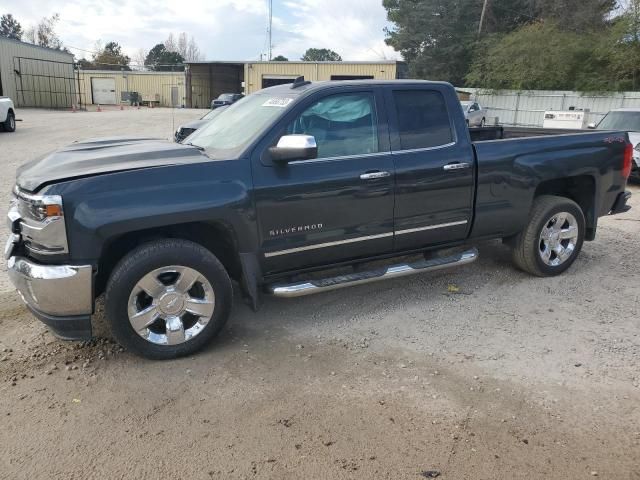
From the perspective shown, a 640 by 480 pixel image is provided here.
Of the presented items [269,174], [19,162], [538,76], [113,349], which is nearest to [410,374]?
[269,174]

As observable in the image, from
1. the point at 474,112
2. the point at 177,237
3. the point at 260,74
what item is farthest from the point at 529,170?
the point at 260,74

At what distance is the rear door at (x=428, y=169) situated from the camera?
14.7 ft

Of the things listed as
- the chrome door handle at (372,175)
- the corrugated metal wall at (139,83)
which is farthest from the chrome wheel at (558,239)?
the corrugated metal wall at (139,83)

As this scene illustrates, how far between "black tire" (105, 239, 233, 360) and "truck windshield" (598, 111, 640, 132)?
36.0ft

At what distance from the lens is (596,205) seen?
5648mm

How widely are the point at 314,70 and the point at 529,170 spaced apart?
40.7 meters

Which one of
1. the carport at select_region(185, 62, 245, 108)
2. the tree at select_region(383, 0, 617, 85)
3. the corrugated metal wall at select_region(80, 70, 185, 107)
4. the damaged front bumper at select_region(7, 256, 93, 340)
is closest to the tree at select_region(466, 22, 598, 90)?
the tree at select_region(383, 0, 617, 85)

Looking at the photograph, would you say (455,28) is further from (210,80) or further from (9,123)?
(9,123)

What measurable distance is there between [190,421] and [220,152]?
201cm

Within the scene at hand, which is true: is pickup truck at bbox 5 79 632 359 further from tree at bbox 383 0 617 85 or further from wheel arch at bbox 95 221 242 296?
tree at bbox 383 0 617 85

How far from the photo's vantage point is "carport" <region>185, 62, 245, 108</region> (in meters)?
51.5

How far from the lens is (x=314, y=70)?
143 ft

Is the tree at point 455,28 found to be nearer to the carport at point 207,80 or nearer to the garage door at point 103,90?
the carport at point 207,80

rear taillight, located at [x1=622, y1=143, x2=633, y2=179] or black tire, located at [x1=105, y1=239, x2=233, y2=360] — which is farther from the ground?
rear taillight, located at [x1=622, y1=143, x2=633, y2=179]
